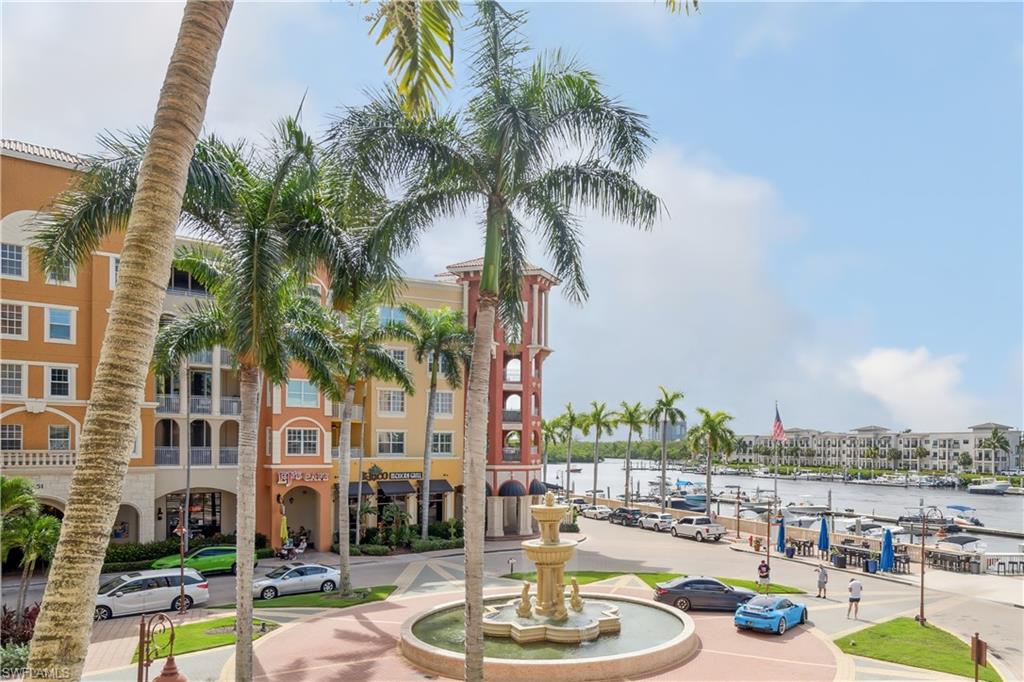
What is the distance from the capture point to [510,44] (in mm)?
14602

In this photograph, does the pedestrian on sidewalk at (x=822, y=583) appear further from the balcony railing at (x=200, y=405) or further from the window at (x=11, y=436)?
the window at (x=11, y=436)

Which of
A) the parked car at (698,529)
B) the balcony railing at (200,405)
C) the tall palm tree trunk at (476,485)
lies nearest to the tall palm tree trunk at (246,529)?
the tall palm tree trunk at (476,485)

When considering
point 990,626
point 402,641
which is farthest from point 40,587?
point 990,626

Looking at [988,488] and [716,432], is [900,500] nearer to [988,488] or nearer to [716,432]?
[988,488]

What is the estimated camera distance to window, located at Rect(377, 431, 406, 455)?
4656 cm

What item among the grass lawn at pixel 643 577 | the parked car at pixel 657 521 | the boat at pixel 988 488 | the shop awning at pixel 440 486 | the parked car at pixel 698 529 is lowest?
the boat at pixel 988 488

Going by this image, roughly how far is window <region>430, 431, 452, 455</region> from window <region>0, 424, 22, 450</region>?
23108 millimetres

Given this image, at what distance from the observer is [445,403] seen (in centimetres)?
4966

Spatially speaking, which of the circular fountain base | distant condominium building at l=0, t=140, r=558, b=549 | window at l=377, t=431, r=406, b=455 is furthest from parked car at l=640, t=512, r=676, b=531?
the circular fountain base

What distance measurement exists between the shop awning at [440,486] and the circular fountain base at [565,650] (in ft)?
75.6

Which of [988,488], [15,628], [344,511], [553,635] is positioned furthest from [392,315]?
[988,488]

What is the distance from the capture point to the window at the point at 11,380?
3216 cm

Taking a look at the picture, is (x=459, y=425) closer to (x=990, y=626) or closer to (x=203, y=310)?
(x=203, y=310)

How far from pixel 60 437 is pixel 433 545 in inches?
758
